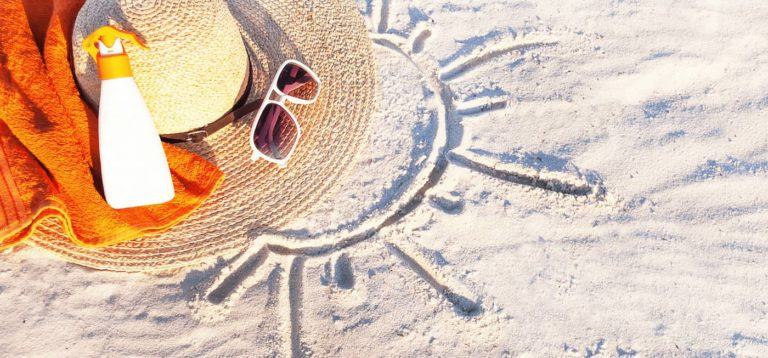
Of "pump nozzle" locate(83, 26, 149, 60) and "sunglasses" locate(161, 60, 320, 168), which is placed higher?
"pump nozzle" locate(83, 26, 149, 60)

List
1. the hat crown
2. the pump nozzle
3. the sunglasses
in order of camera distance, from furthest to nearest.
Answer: the sunglasses < the hat crown < the pump nozzle

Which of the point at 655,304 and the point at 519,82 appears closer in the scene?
the point at 655,304

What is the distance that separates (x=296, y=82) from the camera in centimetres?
144

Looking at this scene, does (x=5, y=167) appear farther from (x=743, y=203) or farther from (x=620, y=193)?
(x=743, y=203)

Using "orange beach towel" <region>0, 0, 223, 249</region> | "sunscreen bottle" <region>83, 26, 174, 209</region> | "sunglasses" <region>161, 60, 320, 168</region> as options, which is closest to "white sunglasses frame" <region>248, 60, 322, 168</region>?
"sunglasses" <region>161, 60, 320, 168</region>

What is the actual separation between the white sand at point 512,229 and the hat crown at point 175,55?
16.8 inches

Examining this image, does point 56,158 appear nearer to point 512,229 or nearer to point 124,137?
point 124,137

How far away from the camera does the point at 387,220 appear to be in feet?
5.23

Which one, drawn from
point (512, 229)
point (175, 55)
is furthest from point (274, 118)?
point (512, 229)

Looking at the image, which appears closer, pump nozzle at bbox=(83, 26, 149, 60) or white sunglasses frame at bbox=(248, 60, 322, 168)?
pump nozzle at bbox=(83, 26, 149, 60)

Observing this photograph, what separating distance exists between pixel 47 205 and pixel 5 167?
136 mm

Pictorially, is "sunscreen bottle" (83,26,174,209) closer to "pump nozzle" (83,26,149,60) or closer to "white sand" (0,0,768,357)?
"pump nozzle" (83,26,149,60)

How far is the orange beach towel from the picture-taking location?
1.21 meters

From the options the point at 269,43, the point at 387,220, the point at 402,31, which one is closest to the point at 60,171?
the point at 269,43
